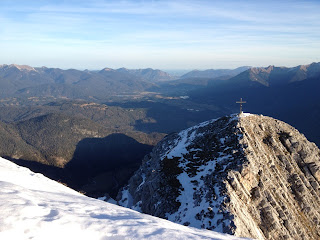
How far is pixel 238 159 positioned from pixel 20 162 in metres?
181

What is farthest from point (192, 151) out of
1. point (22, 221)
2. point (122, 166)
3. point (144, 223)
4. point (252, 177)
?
point (122, 166)

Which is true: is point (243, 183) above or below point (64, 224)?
below

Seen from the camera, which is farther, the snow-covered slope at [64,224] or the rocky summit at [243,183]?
the rocky summit at [243,183]

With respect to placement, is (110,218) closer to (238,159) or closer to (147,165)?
(238,159)

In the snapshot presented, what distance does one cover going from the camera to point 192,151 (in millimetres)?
59156

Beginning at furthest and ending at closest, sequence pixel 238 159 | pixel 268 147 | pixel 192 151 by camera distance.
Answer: pixel 192 151
pixel 268 147
pixel 238 159

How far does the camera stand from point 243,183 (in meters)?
44.8

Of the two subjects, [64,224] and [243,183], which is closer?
[64,224]

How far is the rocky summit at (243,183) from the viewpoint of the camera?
40469mm

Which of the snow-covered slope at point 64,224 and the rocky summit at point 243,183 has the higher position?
the snow-covered slope at point 64,224

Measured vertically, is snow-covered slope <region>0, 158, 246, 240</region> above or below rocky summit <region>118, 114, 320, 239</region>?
above

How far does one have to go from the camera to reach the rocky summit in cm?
4047

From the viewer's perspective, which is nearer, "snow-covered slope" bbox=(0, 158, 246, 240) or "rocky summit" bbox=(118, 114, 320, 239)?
"snow-covered slope" bbox=(0, 158, 246, 240)

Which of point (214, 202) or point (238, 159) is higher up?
point (238, 159)
